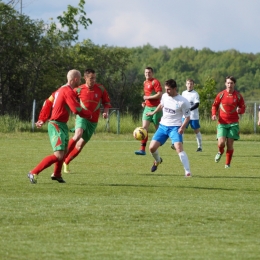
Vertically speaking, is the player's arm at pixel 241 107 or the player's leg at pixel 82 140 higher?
the player's arm at pixel 241 107

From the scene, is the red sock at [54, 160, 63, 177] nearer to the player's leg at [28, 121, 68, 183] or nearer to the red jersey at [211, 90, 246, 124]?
the player's leg at [28, 121, 68, 183]

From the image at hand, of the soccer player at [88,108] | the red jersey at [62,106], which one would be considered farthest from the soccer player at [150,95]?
the red jersey at [62,106]

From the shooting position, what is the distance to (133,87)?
51344mm

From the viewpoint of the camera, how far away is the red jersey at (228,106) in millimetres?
16172

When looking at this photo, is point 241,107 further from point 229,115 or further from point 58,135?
point 58,135

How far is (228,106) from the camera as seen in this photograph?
53.2 feet

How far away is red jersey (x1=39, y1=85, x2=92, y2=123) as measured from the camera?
37.4ft

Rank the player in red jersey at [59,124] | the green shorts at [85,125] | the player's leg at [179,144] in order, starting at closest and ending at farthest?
the player in red jersey at [59,124]
the player's leg at [179,144]
the green shorts at [85,125]

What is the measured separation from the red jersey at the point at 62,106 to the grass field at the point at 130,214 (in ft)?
3.57

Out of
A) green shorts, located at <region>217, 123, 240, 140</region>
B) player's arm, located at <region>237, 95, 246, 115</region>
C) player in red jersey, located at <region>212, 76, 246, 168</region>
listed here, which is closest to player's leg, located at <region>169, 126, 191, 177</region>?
player in red jersey, located at <region>212, 76, 246, 168</region>

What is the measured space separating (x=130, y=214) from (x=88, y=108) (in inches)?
233

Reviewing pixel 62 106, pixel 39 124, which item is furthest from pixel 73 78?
pixel 39 124

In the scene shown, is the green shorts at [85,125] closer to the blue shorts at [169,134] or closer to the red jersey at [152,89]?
the blue shorts at [169,134]

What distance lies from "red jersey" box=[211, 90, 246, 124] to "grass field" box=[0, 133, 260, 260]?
3.90ft
